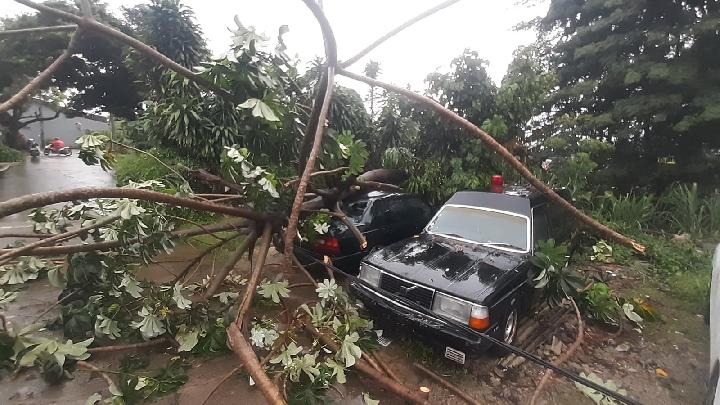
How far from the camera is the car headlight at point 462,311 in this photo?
2.80 metres

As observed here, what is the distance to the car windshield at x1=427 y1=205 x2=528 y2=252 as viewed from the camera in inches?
147

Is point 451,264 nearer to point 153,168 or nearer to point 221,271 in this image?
point 221,271

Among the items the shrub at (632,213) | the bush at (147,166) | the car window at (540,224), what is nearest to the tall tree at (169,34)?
the bush at (147,166)

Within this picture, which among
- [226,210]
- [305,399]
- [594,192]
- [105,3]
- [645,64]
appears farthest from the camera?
[105,3]

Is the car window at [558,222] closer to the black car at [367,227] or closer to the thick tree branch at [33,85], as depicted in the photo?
the black car at [367,227]

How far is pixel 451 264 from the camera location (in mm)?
3434

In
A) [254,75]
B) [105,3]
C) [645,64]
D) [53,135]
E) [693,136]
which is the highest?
[105,3]

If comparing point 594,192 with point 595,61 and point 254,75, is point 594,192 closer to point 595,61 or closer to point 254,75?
point 595,61

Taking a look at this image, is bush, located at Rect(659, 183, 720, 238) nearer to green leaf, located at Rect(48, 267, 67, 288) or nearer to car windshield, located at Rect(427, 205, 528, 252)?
car windshield, located at Rect(427, 205, 528, 252)

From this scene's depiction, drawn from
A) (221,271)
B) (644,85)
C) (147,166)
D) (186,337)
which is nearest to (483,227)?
(221,271)

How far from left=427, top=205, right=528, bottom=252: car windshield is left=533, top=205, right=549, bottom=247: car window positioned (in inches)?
4.9

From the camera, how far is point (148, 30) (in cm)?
914

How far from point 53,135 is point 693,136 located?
→ 48.5 m

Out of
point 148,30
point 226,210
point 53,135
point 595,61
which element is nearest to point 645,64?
point 595,61
